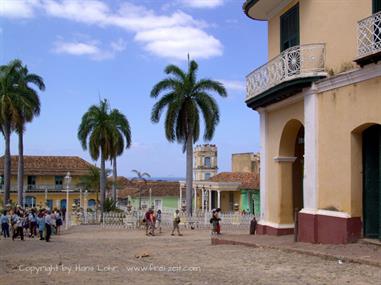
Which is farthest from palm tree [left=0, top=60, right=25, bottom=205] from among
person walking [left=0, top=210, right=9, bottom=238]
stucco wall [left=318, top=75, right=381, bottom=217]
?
stucco wall [left=318, top=75, right=381, bottom=217]

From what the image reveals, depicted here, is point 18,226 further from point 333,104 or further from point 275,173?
point 333,104

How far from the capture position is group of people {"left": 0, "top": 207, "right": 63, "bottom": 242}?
21.5 m

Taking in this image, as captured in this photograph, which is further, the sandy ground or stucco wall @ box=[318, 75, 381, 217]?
stucco wall @ box=[318, 75, 381, 217]

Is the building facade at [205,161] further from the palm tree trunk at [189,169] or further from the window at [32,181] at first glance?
the palm tree trunk at [189,169]

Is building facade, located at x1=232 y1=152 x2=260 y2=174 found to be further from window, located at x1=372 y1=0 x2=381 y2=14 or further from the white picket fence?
window, located at x1=372 y1=0 x2=381 y2=14

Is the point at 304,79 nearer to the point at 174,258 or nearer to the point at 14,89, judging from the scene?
the point at 174,258

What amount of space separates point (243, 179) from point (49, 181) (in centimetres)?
2249

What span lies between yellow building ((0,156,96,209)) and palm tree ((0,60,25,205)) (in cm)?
1916

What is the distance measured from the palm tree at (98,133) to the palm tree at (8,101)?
4.70 metres

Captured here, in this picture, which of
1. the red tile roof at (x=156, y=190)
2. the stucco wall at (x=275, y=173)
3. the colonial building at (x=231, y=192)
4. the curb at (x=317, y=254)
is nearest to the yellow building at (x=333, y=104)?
the stucco wall at (x=275, y=173)

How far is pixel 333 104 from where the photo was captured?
13062 millimetres

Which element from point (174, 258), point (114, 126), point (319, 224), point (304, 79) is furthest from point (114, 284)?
point (114, 126)

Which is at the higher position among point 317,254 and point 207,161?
point 207,161

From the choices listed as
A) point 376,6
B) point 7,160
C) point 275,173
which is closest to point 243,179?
point 7,160
